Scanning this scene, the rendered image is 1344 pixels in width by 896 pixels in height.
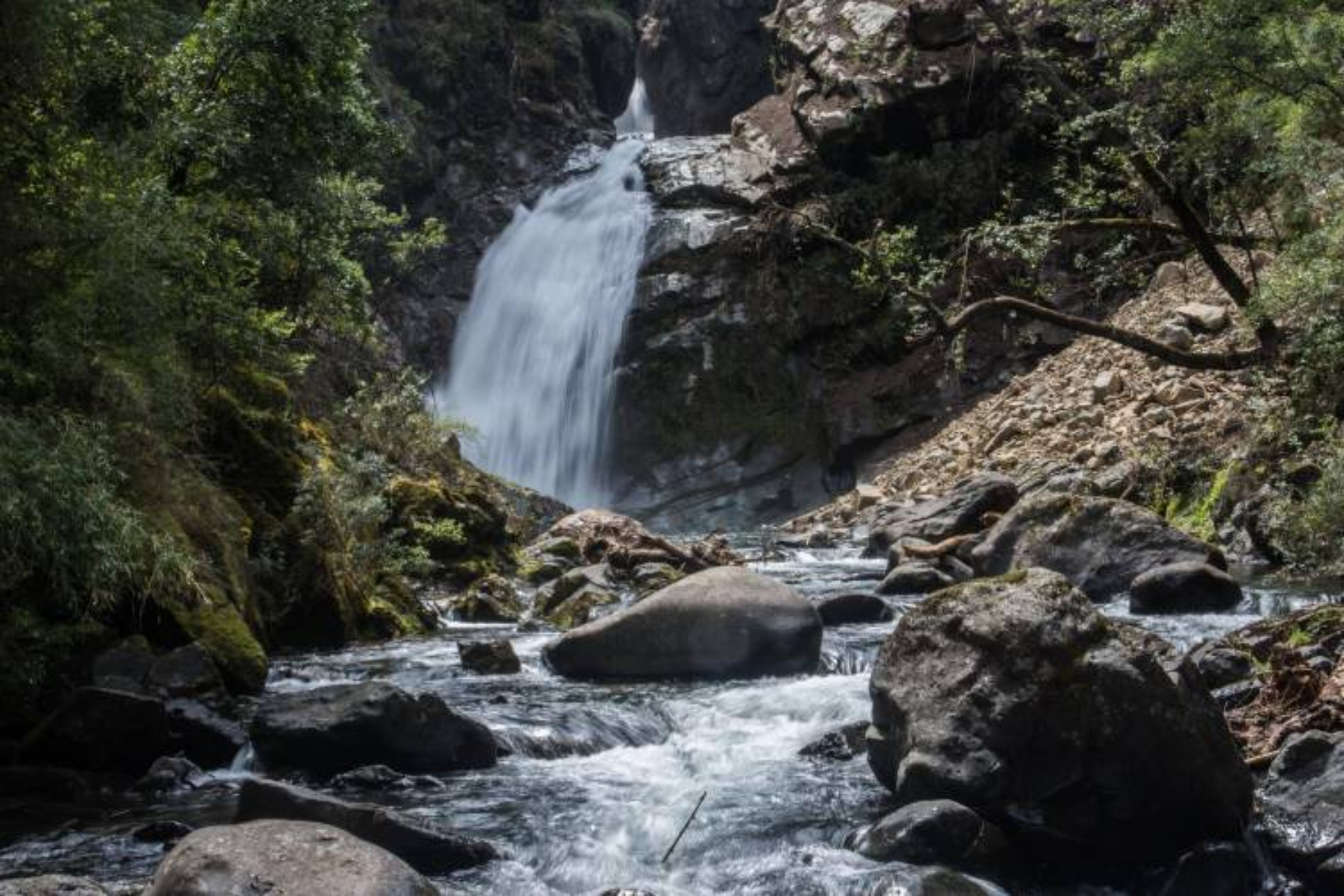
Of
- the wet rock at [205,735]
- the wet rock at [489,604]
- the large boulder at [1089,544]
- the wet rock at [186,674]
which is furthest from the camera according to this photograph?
the wet rock at [489,604]

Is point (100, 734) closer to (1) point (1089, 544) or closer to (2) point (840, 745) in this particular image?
(2) point (840, 745)

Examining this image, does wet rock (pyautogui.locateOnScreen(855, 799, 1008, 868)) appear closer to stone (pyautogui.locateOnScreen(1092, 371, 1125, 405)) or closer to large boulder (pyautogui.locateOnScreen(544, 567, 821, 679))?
large boulder (pyautogui.locateOnScreen(544, 567, 821, 679))

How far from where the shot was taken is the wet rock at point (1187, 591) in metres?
11.7

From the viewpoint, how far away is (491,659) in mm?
10891

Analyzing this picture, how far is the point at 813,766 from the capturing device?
7895 mm

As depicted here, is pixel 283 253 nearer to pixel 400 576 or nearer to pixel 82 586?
pixel 400 576

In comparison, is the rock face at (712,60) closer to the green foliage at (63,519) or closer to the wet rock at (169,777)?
the green foliage at (63,519)

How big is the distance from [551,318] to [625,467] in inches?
194

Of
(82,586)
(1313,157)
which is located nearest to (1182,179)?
(1313,157)

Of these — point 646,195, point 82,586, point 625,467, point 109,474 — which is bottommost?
point 625,467

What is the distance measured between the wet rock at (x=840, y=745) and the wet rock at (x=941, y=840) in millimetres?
1684

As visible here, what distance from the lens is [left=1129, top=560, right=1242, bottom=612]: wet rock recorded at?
38.3 feet

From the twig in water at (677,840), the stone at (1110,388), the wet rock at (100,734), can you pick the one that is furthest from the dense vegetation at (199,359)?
the stone at (1110,388)

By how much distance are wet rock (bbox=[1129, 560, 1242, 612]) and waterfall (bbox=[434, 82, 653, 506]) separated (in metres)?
18.4
